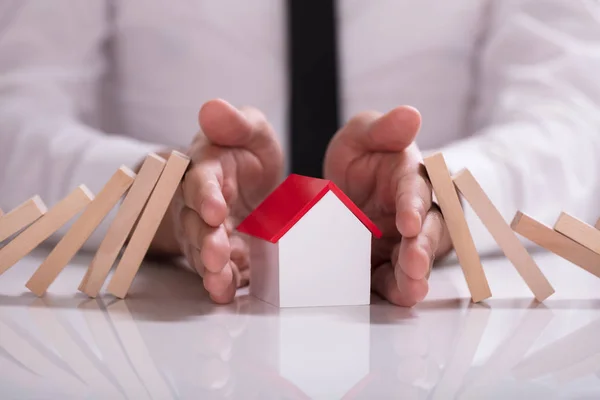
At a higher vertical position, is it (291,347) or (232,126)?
(232,126)

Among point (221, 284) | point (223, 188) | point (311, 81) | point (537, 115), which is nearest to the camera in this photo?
point (221, 284)

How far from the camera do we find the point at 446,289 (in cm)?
86

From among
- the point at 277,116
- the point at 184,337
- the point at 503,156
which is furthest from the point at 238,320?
the point at 277,116

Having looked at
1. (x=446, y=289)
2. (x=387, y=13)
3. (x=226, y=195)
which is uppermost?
(x=387, y=13)

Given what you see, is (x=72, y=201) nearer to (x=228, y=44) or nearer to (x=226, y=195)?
(x=226, y=195)

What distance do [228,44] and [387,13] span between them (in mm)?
319

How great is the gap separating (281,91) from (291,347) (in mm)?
923

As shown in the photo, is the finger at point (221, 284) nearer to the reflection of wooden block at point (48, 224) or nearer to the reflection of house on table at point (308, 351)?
the reflection of house on table at point (308, 351)

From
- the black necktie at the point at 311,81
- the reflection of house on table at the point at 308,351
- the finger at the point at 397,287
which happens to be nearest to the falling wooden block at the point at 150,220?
the reflection of house on table at the point at 308,351

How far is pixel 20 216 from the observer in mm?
793

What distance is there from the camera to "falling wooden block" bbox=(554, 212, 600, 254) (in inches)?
31.0

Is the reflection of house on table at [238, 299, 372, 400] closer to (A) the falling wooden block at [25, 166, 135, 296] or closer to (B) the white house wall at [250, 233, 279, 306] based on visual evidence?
(B) the white house wall at [250, 233, 279, 306]

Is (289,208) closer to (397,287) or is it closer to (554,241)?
(397,287)

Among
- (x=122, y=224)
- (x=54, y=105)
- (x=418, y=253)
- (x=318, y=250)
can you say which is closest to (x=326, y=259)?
(x=318, y=250)
